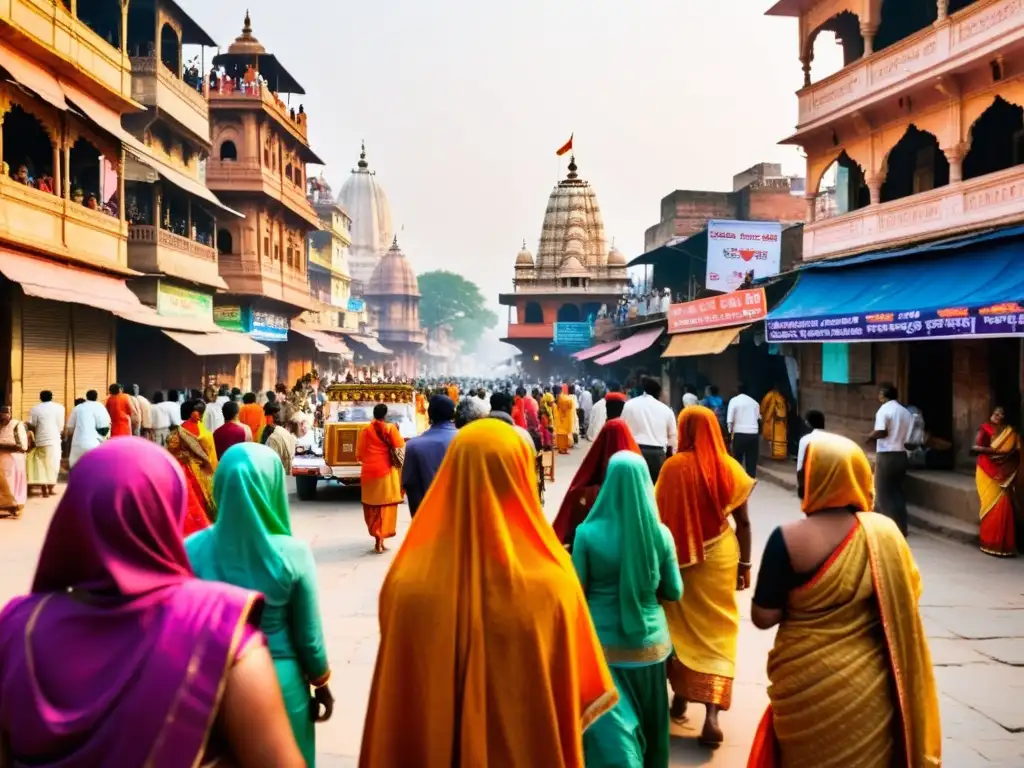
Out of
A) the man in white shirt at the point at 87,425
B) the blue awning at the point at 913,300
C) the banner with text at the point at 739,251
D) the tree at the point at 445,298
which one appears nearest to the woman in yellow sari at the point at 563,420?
the banner with text at the point at 739,251

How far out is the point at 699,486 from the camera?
15.9 ft

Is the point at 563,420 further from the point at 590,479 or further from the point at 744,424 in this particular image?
the point at 590,479

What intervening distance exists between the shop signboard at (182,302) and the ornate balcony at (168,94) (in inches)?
158

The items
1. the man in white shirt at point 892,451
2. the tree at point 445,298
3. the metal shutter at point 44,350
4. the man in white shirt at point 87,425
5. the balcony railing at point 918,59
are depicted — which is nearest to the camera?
the man in white shirt at point 892,451

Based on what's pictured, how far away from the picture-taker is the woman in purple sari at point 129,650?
172 cm

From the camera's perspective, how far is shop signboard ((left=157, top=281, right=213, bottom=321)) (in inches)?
819

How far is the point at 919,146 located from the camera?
14.8 metres

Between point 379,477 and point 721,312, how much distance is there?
33.0 feet

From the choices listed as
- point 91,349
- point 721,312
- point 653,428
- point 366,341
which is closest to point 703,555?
point 653,428

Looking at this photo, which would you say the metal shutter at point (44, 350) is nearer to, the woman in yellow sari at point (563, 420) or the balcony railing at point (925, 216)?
the woman in yellow sari at point (563, 420)

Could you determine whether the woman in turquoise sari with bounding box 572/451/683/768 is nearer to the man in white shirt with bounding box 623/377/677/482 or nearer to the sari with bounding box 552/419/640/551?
the sari with bounding box 552/419/640/551

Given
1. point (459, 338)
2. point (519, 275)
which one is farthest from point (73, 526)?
point (459, 338)

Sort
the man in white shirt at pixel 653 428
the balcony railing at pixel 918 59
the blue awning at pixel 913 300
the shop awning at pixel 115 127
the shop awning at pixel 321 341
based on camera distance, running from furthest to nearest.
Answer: the shop awning at pixel 321 341
the shop awning at pixel 115 127
the balcony railing at pixel 918 59
the man in white shirt at pixel 653 428
the blue awning at pixel 913 300

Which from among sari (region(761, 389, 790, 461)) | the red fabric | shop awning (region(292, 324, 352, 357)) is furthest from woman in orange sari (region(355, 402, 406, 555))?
shop awning (region(292, 324, 352, 357))
